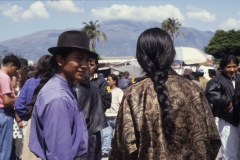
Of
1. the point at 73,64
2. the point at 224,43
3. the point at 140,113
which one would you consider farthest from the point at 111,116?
the point at 224,43

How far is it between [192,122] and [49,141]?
105 centimetres

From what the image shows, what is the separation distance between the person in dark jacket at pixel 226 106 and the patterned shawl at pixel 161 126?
2.88 metres

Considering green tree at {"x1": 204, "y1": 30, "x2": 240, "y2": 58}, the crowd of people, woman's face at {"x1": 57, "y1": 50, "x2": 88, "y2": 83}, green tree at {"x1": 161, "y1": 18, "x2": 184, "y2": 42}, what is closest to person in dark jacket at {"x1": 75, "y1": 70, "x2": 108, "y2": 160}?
the crowd of people

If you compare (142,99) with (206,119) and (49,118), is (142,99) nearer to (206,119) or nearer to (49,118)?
(206,119)

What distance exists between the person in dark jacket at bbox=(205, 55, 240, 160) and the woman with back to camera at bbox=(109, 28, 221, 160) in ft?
9.47

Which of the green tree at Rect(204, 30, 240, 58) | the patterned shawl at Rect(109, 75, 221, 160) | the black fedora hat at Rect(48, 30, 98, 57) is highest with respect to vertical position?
the black fedora hat at Rect(48, 30, 98, 57)

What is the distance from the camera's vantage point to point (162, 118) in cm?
296

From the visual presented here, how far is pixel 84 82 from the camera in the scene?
189 inches

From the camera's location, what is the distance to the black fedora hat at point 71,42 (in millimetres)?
2892

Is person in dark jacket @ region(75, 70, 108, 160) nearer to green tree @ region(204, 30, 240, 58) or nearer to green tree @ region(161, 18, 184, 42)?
green tree @ region(204, 30, 240, 58)

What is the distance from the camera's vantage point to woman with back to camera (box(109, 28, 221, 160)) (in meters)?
2.95

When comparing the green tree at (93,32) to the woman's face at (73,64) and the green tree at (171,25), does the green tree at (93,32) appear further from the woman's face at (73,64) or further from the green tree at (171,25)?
the woman's face at (73,64)

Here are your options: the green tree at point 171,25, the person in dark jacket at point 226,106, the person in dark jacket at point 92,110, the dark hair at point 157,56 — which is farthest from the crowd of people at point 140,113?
the green tree at point 171,25

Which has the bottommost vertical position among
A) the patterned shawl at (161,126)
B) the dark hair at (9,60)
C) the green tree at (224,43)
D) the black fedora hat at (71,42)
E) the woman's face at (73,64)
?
the green tree at (224,43)
